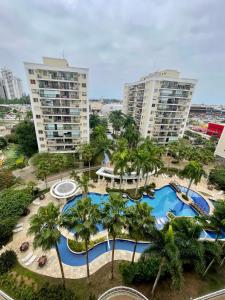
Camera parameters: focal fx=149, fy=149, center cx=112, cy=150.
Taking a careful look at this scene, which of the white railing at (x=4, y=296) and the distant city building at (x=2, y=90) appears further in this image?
the distant city building at (x=2, y=90)

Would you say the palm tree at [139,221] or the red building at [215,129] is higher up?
the palm tree at [139,221]

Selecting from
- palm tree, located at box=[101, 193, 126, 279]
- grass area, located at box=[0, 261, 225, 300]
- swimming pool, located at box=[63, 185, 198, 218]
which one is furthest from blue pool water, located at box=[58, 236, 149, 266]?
palm tree, located at box=[101, 193, 126, 279]

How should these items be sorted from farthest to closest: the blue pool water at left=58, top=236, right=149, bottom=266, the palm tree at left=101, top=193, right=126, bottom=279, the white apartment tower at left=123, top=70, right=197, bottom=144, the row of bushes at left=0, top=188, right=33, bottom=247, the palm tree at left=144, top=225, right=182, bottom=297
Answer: the white apartment tower at left=123, top=70, right=197, bottom=144, the row of bushes at left=0, top=188, right=33, bottom=247, the blue pool water at left=58, top=236, right=149, bottom=266, the palm tree at left=101, top=193, right=126, bottom=279, the palm tree at left=144, top=225, right=182, bottom=297

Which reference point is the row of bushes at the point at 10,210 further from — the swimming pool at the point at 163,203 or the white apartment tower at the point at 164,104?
the white apartment tower at the point at 164,104

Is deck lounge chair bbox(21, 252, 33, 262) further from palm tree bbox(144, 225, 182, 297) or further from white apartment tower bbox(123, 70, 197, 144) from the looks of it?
white apartment tower bbox(123, 70, 197, 144)

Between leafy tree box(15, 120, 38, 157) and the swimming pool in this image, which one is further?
leafy tree box(15, 120, 38, 157)

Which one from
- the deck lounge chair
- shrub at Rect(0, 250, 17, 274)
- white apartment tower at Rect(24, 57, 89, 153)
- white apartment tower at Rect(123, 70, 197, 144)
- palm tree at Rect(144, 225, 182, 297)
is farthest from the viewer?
white apartment tower at Rect(123, 70, 197, 144)

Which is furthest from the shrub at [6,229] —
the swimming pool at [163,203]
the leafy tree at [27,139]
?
the leafy tree at [27,139]

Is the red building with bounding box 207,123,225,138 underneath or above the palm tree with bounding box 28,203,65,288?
underneath
